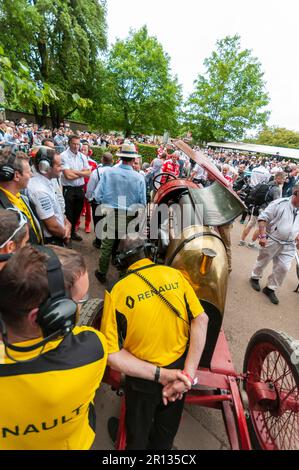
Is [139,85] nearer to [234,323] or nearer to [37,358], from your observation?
[234,323]

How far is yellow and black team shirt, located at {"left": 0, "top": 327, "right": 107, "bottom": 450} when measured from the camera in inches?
36.6

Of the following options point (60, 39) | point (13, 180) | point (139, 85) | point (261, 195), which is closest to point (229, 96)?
point (139, 85)

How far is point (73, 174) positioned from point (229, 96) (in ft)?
103

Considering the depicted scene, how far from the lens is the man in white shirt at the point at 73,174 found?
495 cm

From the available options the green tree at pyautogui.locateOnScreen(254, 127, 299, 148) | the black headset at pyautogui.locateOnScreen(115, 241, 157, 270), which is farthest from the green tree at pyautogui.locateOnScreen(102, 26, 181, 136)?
the green tree at pyautogui.locateOnScreen(254, 127, 299, 148)

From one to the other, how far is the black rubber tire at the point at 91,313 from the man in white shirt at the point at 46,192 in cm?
103

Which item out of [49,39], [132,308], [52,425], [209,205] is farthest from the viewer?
[49,39]

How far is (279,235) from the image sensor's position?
174 inches

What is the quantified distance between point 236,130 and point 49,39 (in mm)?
21356

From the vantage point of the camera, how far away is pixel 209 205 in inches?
97.4

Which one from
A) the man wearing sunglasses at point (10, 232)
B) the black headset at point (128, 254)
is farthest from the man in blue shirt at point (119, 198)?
the black headset at point (128, 254)

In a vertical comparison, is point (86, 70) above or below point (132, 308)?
above
